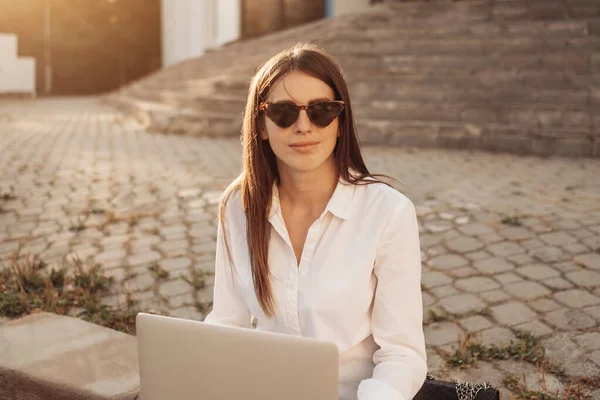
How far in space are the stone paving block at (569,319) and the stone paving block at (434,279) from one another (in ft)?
2.38

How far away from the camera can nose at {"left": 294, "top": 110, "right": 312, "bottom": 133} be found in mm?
1912

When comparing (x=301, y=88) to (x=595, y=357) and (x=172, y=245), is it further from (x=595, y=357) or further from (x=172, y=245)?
(x=172, y=245)

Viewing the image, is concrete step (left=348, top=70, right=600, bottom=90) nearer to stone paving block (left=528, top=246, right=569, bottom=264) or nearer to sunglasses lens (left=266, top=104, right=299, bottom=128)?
stone paving block (left=528, top=246, right=569, bottom=264)

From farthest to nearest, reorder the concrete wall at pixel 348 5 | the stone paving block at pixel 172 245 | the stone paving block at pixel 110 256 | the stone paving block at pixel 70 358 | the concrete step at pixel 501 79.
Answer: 1. the concrete wall at pixel 348 5
2. the concrete step at pixel 501 79
3. the stone paving block at pixel 172 245
4. the stone paving block at pixel 110 256
5. the stone paving block at pixel 70 358

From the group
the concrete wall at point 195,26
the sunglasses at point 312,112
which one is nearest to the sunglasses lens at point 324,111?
the sunglasses at point 312,112

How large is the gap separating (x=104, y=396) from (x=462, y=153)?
711 centimetres

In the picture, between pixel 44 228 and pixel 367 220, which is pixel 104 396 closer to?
pixel 367 220

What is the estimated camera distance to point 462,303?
3.93 m

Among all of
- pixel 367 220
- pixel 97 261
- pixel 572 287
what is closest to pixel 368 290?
pixel 367 220

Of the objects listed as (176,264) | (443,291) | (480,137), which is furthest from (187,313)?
(480,137)

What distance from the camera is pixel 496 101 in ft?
31.1

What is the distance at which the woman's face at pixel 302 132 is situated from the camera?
75.3 inches

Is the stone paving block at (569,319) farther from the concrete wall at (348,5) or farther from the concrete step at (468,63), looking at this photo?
the concrete wall at (348,5)

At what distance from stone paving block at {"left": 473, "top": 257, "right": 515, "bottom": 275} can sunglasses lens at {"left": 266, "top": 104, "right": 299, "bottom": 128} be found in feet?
9.34
